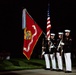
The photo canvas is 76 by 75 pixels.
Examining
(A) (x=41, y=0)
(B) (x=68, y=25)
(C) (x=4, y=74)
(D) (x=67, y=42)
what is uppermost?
(A) (x=41, y=0)

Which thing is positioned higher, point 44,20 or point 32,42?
point 44,20

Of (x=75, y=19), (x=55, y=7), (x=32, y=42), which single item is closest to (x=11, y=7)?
(x=55, y=7)

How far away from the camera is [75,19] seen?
30922mm

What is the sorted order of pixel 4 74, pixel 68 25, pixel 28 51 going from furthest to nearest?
pixel 68 25 < pixel 28 51 < pixel 4 74

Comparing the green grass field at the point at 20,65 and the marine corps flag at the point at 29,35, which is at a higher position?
the marine corps flag at the point at 29,35

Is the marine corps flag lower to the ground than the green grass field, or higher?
higher

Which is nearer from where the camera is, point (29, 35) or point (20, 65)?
point (29, 35)

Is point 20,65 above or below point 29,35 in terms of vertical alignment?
below

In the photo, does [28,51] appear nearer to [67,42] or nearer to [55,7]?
[67,42]

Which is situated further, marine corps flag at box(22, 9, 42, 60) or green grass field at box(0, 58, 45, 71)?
green grass field at box(0, 58, 45, 71)

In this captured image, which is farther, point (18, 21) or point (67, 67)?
point (18, 21)

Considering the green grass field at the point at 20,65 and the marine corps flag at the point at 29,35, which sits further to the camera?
the green grass field at the point at 20,65

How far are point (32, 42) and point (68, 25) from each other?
15.3 m

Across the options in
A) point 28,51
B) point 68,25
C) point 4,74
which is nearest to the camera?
point 4,74
